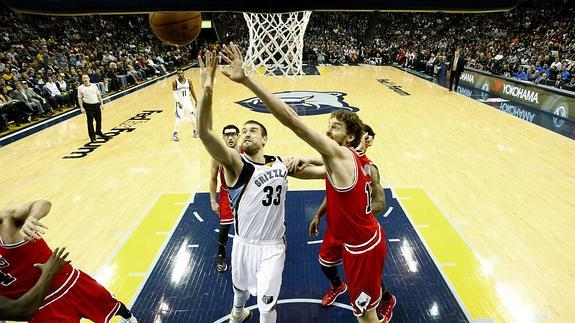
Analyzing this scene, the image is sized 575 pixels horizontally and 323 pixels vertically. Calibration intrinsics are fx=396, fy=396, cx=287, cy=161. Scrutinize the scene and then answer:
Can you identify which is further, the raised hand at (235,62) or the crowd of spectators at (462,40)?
the crowd of spectators at (462,40)

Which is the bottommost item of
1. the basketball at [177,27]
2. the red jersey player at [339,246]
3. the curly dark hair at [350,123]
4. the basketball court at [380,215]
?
the basketball court at [380,215]

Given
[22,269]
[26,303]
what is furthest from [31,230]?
[22,269]

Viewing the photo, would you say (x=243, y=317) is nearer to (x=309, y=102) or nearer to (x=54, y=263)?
(x=54, y=263)

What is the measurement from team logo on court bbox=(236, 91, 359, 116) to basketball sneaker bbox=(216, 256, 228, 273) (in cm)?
715

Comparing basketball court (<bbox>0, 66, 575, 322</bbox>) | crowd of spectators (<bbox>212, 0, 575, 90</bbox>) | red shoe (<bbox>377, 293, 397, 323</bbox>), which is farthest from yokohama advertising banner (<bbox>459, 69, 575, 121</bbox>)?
red shoe (<bbox>377, 293, 397, 323</bbox>)

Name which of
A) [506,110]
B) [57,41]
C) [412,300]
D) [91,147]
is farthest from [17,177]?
[57,41]

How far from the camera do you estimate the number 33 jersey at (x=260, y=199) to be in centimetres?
279

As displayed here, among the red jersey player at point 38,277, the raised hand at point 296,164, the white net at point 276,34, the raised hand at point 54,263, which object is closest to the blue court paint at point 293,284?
the red jersey player at point 38,277

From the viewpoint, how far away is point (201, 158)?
7914 mm

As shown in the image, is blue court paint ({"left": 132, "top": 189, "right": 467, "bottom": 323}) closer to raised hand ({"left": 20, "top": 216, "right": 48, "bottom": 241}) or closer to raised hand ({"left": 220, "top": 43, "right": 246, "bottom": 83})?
raised hand ({"left": 20, "top": 216, "right": 48, "bottom": 241})

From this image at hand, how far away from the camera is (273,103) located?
6.88ft

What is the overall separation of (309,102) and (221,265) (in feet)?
31.0

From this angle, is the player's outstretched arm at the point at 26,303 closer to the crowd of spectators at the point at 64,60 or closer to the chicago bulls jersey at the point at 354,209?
the chicago bulls jersey at the point at 354,209

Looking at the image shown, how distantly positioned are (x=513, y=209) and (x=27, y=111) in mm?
11637
